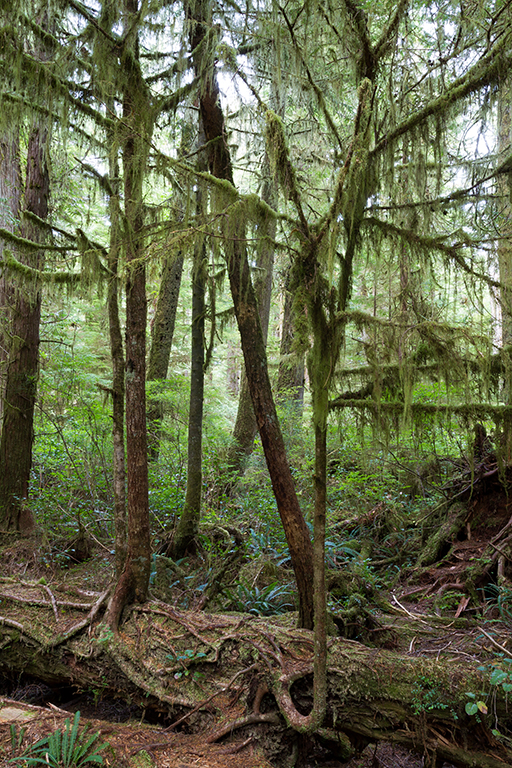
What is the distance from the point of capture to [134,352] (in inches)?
209

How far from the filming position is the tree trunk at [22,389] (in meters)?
7.93

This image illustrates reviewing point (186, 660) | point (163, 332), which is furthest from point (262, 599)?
point (163, 332)

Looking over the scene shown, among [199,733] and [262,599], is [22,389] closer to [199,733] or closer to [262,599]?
[262,599]

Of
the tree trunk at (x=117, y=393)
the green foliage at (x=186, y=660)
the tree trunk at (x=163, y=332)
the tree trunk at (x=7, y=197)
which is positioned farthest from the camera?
the tree trunk at (x=163, y=332)

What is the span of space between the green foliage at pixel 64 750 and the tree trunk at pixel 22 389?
494cm

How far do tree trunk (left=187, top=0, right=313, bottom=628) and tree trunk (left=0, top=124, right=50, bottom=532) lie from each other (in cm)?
384

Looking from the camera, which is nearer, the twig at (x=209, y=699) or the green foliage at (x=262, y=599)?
the twig at (x=209, y=699)

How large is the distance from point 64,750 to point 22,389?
6.19m

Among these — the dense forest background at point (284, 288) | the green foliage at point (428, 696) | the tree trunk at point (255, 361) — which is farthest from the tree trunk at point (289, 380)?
the green foliage at point (428, 696)

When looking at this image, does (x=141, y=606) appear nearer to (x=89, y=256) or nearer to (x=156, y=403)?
(x=89, y=256)

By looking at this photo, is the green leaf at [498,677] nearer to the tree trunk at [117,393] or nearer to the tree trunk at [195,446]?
the tree trunk at [117,393]

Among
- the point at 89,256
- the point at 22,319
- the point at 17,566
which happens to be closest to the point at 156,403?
the point at 22,319

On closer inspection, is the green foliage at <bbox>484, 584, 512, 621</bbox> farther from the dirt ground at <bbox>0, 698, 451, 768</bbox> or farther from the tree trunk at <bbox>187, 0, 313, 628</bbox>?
the tree trunk at <bbox>187, 0, 313, 628</bbox>

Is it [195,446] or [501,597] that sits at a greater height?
[195,446]
